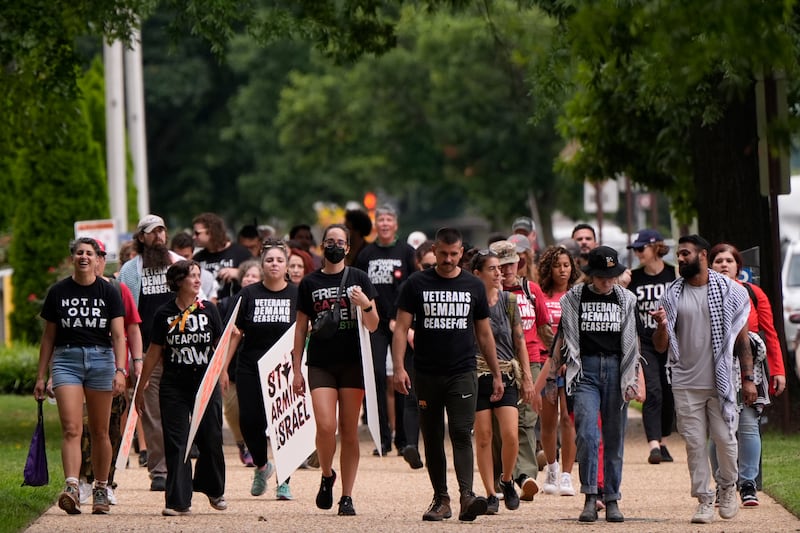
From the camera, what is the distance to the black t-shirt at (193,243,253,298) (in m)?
15.5

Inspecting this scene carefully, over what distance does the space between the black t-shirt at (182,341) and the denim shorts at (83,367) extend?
344 mm

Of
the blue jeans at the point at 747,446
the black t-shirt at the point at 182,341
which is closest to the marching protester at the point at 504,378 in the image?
the blue jeans at the point at 747,446

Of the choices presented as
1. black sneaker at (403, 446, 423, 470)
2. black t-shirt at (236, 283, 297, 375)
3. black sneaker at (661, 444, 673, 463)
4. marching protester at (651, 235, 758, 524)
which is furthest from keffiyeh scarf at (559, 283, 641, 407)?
black sneaker at (661, 444, 673, 463)

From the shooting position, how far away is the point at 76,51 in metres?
16.8

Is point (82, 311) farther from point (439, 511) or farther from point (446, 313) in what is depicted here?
point (439, 511)

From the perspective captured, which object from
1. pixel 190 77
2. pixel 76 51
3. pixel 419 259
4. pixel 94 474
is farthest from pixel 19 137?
pixel 190 77

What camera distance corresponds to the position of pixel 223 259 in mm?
15586

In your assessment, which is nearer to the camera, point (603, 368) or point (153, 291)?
point (603, 368)

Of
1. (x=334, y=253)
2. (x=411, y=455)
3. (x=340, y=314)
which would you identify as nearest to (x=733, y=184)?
(x=411, y=455)

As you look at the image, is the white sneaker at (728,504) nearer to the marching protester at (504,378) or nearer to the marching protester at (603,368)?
the marching protester at (603,368)

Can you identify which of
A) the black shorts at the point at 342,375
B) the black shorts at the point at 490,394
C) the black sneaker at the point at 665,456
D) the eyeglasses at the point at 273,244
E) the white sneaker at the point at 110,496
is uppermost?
the eyeglasses at the point at 273,244

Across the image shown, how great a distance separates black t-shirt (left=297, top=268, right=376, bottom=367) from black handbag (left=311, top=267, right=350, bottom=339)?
3 centimetres

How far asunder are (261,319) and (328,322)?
1.80 metres

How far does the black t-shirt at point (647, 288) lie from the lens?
13969 millimetres
